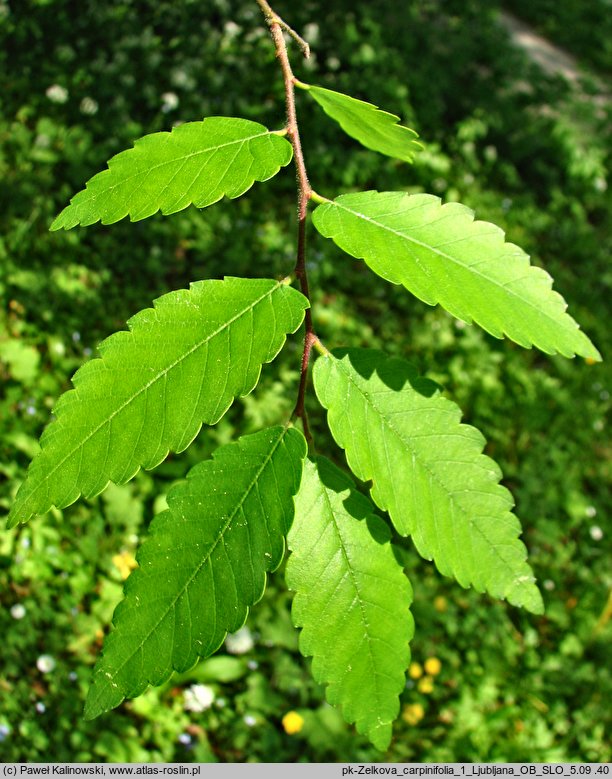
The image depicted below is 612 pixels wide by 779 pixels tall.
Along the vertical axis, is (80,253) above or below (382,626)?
below

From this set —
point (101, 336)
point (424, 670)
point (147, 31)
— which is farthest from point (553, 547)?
point (147, 31)

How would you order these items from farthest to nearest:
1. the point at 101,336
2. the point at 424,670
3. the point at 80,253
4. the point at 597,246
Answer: the point at 597,246
the point at 80,253
the point at 101,336
the point at 424,670

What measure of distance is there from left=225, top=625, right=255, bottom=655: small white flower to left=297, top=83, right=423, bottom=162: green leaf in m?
2.45

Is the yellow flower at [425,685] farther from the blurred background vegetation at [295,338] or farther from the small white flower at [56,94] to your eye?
the small white flower at [56,94]

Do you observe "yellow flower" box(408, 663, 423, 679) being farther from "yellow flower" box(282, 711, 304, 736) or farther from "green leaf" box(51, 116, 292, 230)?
"green leaf" box(51, 116, 292, 230)

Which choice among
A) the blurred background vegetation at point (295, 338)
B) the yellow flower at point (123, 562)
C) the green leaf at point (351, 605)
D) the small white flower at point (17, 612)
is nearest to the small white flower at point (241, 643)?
the blurred background vegetation at point (295, 338)

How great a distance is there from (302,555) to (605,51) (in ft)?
29.3

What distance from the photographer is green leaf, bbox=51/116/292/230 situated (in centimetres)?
98

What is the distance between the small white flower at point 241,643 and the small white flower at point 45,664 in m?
0.73

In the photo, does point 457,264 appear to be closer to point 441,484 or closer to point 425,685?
point 441,484

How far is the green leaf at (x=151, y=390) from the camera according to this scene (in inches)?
33.4

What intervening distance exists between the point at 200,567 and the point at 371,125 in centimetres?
73

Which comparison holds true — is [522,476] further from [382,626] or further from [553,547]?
[382,626]

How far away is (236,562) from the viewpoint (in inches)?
34.6
